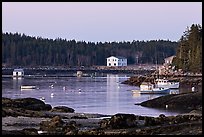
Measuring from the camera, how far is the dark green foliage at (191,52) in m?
93.8

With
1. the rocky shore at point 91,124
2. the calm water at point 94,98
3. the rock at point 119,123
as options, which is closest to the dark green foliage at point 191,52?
the calm water at point 94,98

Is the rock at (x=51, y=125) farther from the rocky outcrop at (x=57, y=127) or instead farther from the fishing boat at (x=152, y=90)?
the fishing boat at (x=152, y=90)

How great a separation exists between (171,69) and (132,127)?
83.6m

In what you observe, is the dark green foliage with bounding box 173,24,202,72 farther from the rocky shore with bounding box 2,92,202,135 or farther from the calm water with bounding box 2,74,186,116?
the rocky shore with bounding box 2,92,202,135

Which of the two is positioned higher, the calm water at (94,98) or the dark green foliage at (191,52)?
the dark green foliage at (191,52)

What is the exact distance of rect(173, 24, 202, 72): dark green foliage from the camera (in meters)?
93.8

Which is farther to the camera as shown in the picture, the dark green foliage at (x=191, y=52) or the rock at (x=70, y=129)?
the dark green foliage at (x=191, y=52)

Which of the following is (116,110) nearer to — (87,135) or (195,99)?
(195,99)

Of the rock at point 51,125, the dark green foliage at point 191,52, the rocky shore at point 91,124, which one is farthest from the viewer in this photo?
the dark green foliage at point 191,52

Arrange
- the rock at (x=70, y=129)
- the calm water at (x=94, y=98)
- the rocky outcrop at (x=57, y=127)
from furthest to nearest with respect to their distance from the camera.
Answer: the calm water at (x=94, y=98) → the rocky outcrop at (x=57, y=127) → the rock at (x=70, y=129)

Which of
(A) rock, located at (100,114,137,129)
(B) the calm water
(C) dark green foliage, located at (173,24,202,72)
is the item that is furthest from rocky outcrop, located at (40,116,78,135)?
(C) dark green foliage, located at (173,24,202,72)

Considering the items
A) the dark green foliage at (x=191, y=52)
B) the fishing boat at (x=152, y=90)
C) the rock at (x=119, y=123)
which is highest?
the dark green foliage at (x=191, y=52)

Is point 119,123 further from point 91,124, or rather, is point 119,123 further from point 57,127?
point 91,124

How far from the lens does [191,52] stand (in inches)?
3844
